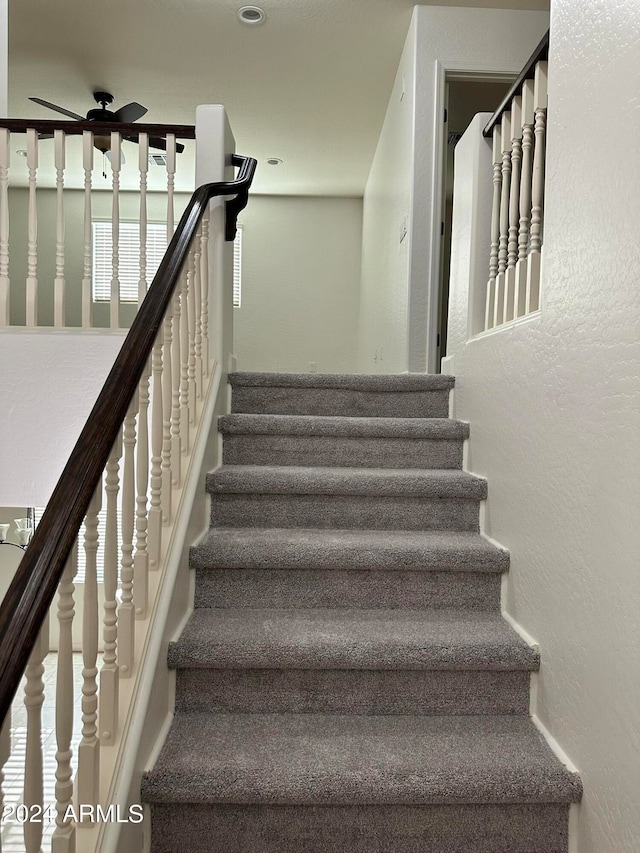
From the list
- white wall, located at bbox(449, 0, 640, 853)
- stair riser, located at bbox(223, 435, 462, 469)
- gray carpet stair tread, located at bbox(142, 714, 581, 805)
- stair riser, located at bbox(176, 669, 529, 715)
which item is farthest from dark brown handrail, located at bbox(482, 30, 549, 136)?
gray carpet stair tread, located at bbox(142, 714, 581, 805)

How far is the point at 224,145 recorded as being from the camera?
2.41 metres

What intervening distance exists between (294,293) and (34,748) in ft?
20.5

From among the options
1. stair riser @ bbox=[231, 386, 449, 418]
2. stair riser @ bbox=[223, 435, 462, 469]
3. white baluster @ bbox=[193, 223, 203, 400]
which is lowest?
stair riser @ bbox=[223, 435, 462, 469]

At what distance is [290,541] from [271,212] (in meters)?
5.70

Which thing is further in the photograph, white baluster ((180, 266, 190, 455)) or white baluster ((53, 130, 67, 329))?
Result: white baluster ((53, 130, 67, 329))

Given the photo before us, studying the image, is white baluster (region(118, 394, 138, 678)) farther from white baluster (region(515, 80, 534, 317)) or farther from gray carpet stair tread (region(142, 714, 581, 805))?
white baluster (region(515, 80, 534, 317))

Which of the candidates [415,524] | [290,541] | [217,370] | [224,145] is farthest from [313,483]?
[224,145]

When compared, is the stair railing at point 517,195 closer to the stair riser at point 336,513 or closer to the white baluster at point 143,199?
the stair riser at point 336,513

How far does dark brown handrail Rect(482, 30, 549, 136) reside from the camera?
176 centimetres

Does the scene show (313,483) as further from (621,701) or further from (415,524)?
(621,701)

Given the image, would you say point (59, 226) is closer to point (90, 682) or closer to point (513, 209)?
point (513, 209)

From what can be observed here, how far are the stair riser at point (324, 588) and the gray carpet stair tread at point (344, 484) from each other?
0.34 m

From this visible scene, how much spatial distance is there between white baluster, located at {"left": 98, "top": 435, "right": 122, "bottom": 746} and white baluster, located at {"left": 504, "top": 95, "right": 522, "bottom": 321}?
1.46 meters

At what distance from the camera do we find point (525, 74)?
1.87 meters
